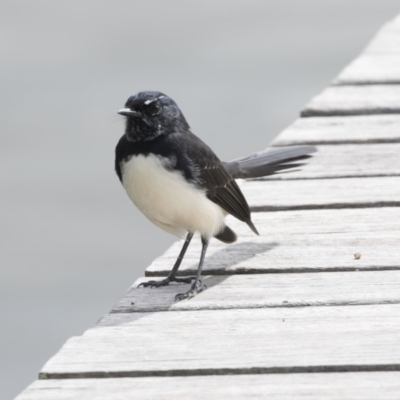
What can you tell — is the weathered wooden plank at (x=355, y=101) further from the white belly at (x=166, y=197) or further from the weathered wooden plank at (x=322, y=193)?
the white belly at (x=166, y=197)

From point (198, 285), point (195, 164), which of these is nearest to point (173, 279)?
point (198, 285)

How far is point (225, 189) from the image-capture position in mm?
4902

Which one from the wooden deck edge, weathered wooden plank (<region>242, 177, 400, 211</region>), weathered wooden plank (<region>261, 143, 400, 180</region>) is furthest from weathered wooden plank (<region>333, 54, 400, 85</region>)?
the wooden deck edge

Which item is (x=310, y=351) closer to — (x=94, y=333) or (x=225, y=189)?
(x=94, y=333)

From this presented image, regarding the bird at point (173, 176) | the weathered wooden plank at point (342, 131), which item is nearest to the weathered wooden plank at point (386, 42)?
the weathered wooden plank at point (342, 131)

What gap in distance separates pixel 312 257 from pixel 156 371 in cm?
132

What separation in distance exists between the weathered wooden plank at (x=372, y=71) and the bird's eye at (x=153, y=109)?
3.00 m

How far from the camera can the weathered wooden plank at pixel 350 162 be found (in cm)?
569

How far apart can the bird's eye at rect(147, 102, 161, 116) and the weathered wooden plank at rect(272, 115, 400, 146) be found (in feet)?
4.49

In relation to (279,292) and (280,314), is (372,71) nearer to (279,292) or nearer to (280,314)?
(279,292)

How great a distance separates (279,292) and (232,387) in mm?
937

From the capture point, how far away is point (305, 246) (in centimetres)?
460

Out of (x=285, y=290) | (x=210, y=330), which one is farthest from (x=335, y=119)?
(x=210, y=330)

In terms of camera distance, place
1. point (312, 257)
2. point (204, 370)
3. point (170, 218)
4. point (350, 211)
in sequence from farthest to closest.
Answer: point (350, 211), point (170, 218), point (312, 257), point (204, 370)
